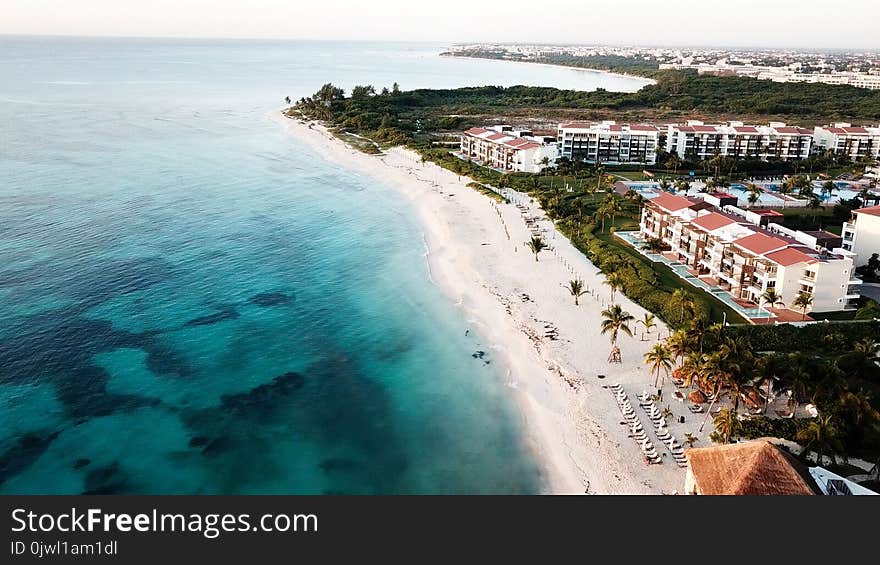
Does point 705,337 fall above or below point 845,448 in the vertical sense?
above

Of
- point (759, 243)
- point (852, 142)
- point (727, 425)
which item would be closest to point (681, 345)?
point (727, 425)

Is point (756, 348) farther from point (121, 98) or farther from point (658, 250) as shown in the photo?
point (121, 98)

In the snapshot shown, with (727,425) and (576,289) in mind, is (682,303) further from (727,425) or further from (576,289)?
(727,425)

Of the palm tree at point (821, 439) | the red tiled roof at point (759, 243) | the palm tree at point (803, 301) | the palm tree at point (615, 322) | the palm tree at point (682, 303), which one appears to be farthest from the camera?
the red tiled roof at point (759, 243)

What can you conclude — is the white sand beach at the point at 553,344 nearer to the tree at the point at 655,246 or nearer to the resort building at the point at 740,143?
the tree at the point at 655,246

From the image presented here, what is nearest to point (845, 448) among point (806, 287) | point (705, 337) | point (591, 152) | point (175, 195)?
point (705, 337)

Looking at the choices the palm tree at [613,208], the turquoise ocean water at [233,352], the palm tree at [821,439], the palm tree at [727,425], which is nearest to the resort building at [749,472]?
the palm tree at [727,425]

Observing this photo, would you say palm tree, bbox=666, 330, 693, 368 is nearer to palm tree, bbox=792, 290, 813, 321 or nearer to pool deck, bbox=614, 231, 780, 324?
pool deck, bbox=614, 231, 780, 324
